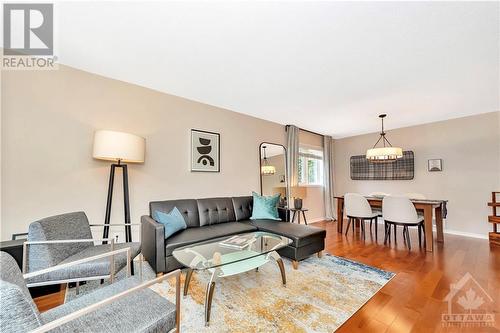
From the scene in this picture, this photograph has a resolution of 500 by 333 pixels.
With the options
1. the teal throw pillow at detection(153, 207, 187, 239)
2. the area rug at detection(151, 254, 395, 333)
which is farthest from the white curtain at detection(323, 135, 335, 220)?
the teal throw pillow at detection(153, 207, 187, 239)

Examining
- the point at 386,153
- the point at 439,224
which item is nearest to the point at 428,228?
the point at 439,224

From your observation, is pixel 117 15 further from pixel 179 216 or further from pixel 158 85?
pixel 179 216

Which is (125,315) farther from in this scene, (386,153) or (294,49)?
(386,153)

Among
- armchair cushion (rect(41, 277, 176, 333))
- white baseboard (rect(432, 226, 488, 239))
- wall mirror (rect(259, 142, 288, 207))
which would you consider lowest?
white baseboard (rect(432, 226, 488, 239))

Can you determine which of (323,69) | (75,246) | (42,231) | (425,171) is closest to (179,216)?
(75,246)

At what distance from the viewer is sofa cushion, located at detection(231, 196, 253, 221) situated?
351cm

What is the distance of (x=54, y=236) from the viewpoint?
5.93ft

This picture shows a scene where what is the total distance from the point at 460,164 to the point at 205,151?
506 cm

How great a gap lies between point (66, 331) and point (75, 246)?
4.09ft

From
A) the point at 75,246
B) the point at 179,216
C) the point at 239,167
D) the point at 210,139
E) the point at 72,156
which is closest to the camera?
the point at 75,246

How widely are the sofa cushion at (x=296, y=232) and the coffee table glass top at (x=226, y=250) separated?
18cm

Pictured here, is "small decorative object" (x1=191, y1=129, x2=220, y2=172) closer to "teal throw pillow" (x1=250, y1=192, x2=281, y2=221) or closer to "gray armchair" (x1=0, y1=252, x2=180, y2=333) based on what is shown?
"teal throw pillow" (x1=250, y1=192, x2=281, y2=221)

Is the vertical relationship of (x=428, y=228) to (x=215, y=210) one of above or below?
below

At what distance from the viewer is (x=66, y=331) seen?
0.99m
